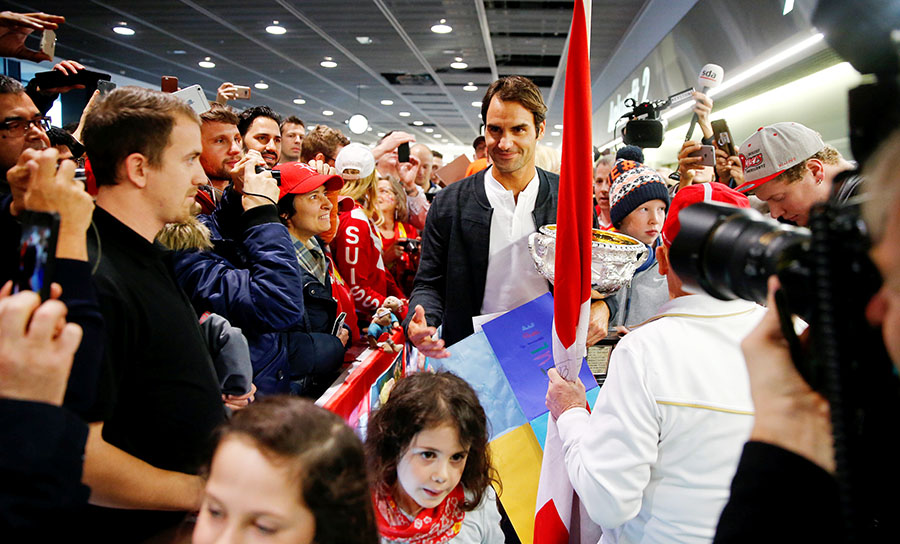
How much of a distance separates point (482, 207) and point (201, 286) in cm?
98

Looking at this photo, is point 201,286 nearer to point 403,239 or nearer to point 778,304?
point 778,304

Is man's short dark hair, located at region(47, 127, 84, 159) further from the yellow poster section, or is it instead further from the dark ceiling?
the dark ceiling

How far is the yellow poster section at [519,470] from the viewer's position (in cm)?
197

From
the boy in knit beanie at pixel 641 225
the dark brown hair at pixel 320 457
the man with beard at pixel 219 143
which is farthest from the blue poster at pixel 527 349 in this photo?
the man with beard at pixel 219 143

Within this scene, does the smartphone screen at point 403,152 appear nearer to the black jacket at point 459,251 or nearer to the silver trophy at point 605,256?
the black jacket at point 459,251

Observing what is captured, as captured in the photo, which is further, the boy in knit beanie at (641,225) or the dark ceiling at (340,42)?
the dark ceiling at (340,42)

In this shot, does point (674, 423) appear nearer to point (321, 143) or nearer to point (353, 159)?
point (353, 159)

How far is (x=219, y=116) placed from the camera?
2.61 m

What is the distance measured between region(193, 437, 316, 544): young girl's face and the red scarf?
72 cm

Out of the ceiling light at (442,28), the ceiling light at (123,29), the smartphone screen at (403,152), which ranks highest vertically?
the ceiling light at (442,28)

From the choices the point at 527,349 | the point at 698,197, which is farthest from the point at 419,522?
the point at 698,197

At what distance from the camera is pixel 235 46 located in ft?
27.6

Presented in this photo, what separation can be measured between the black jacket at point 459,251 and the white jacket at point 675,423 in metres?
0.97

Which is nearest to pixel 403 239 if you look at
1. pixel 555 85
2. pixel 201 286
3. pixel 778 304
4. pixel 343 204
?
pixel 343 204
